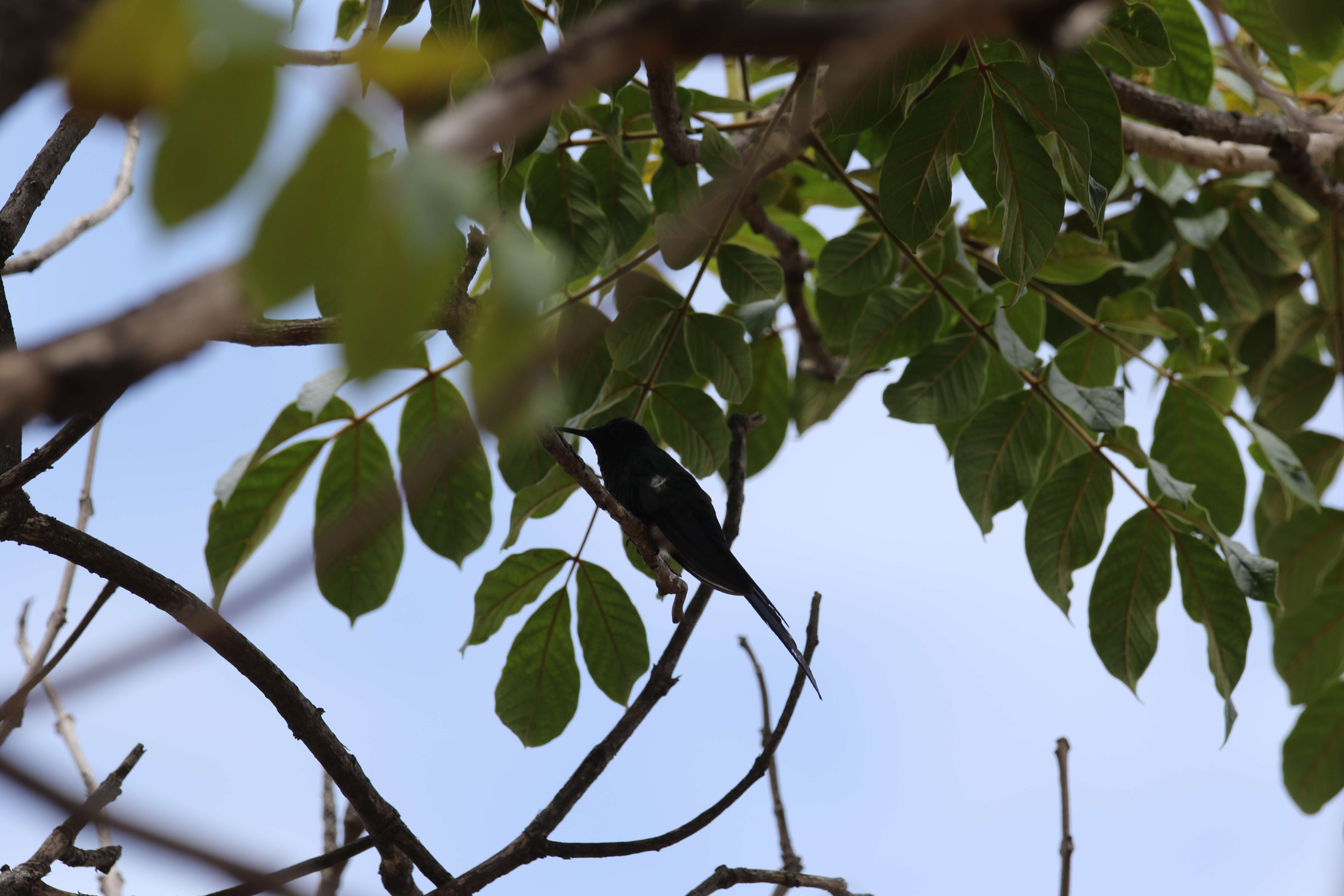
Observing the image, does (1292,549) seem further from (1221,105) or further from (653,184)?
(653,184)

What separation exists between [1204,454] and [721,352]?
1.40 meters

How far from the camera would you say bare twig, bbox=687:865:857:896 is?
5.71 feet

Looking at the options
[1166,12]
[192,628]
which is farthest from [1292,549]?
[192,628]

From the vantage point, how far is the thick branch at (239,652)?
153 centimetres

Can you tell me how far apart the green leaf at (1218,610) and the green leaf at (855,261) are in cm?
104

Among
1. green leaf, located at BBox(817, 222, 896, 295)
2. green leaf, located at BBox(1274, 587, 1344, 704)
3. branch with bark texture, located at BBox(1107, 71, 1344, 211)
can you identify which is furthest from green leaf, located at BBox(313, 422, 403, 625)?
green leaf, located at BBox(1274, 587, 1344, 704)

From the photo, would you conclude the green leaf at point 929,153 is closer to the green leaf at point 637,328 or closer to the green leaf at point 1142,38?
the green leaf at point 1142,38

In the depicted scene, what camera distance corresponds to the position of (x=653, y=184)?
2.77 meters

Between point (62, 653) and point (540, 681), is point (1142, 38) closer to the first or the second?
point (540, 681)

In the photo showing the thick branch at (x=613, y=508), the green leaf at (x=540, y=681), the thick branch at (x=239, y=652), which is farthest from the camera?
the green leaf at (x=540, y=681)

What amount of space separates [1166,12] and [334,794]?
3.06m

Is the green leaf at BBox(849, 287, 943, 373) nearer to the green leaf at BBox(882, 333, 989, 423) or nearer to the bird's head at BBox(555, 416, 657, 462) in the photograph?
the green leaf at BBox(882, 333, 989, 423)

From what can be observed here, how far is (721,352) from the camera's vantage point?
252cm

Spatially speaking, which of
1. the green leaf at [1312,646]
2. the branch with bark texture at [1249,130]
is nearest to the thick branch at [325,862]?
the branch with bark texture at [1249,130]
